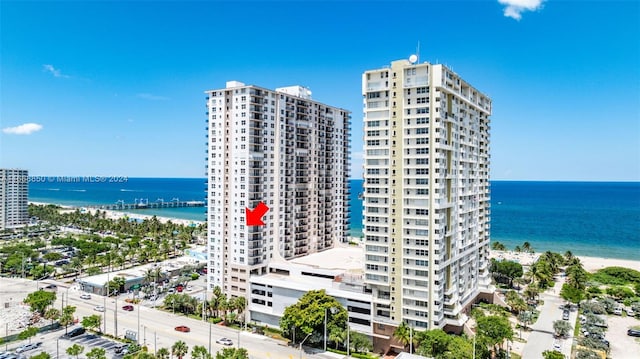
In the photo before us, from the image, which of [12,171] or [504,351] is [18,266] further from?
[504,351]

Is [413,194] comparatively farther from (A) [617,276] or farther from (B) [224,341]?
(A) [617,276]

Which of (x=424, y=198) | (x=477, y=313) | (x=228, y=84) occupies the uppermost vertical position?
(x=228, y=84)

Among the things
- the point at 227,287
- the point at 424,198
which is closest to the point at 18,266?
the point at 227,287

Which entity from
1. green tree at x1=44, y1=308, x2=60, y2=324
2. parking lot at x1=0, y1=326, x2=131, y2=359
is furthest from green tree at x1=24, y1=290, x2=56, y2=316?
parking lot at x1=0, y1=326, x2=131, y2=359

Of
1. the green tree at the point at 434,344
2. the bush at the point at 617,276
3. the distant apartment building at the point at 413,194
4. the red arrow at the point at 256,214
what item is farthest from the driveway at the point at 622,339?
the red arrow at the point at 256,214

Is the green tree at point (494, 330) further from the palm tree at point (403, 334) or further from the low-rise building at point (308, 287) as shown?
the low-rise building at point (308, 287)

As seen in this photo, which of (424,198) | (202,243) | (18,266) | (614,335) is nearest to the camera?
(424,198)

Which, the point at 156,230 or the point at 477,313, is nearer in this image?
the point at 477,313

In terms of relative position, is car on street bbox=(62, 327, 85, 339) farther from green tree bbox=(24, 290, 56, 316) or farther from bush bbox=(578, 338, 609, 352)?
bush bbox=(578, 338, 609, 352)
